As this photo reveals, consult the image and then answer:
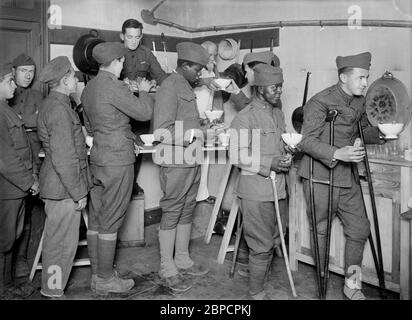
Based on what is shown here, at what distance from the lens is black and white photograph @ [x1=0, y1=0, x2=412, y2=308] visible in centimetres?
290

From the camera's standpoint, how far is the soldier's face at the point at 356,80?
2.88m

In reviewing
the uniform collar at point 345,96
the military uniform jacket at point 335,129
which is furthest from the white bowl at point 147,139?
the uniform collar at point 345,96

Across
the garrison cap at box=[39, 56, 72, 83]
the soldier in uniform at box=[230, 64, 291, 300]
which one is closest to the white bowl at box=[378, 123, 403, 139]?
the soldier in uniform at box=[230, 64, 291, 300]

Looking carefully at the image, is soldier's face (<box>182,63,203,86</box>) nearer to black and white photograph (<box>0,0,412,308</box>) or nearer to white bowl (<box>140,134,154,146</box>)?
black and white photograph (<box>0,0,412,308</box>)

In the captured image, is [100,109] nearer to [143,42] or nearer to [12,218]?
[12,218]

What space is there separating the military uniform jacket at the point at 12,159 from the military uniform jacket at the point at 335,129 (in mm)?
1834

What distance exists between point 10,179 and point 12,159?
130 mm

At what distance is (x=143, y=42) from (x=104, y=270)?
246cm

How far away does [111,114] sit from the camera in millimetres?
3008

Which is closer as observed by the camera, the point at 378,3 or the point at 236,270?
the point at 378,3

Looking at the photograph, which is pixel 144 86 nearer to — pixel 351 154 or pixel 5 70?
pixel 5 70

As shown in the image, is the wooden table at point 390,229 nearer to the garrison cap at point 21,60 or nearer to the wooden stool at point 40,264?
the wooden stool at point 40,264

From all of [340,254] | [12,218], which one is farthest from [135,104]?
[340,254]
